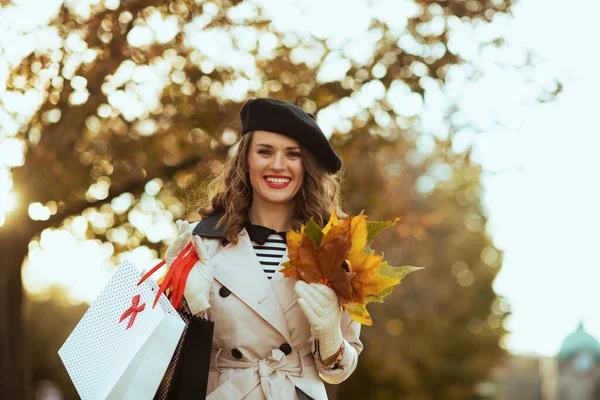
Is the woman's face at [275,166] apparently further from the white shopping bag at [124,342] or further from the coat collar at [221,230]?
the white shopping bag at [124,342]

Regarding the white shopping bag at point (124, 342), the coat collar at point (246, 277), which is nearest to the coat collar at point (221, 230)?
the coat collar at point (246, 277)

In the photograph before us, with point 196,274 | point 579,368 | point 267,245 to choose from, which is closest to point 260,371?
point 196,274

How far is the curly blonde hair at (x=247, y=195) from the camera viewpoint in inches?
167

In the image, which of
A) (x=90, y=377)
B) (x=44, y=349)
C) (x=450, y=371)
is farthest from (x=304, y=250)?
(x=44, y=349)

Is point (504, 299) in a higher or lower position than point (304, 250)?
higher

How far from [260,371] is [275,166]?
1.00 metres

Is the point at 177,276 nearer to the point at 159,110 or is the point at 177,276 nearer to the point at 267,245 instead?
the point at 267,245

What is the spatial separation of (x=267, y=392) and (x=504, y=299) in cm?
2992

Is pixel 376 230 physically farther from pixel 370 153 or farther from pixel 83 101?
pixel 370 153

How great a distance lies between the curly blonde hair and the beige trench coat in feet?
1.01

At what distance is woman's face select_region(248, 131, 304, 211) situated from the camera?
13.7ft

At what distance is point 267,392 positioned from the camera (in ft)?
12.8

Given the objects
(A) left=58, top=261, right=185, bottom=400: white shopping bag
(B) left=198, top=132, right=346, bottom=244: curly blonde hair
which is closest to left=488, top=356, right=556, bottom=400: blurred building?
(B) left=198, top=132, right=346, bottom=244: curly blonde hair

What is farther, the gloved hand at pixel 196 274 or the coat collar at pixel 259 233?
the coat collar at pixel 259 233
